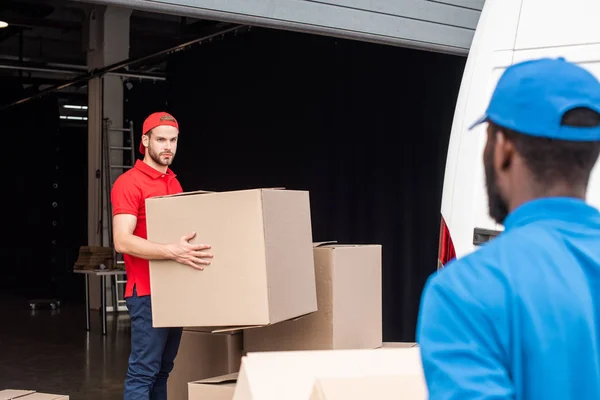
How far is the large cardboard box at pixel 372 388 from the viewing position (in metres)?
1.90

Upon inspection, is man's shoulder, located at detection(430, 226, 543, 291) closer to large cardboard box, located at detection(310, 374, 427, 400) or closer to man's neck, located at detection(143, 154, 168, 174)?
large cardboard box, located at detection(310, 374, 427, 400)

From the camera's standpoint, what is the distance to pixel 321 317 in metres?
3.47

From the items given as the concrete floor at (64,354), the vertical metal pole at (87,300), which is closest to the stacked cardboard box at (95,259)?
the vertical metal pole at (87,300)

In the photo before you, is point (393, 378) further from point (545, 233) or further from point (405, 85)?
point (405, 85)

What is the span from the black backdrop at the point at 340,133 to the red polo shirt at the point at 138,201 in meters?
3.14

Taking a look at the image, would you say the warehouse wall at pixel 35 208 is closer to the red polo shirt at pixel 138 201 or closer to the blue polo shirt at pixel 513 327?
the red polo shirt at pixel 138 201

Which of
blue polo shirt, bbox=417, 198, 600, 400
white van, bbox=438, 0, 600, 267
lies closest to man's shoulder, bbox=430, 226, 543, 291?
blue polo shirt, bbox=417, 198, 600, 400

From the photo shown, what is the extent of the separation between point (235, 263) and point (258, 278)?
0.38 feet

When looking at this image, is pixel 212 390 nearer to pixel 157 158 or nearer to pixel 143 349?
pixel 143 349

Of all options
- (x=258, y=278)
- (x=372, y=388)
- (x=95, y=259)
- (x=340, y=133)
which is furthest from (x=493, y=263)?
(x=95, y=259)

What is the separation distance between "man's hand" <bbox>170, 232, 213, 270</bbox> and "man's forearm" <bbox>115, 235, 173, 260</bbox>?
0.05 m

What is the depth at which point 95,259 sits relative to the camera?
28.2 feet

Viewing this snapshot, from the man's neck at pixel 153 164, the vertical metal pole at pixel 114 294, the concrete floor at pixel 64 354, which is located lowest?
the concrete floor at pixel 64 354

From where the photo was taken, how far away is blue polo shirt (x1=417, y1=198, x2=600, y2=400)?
861 mm
